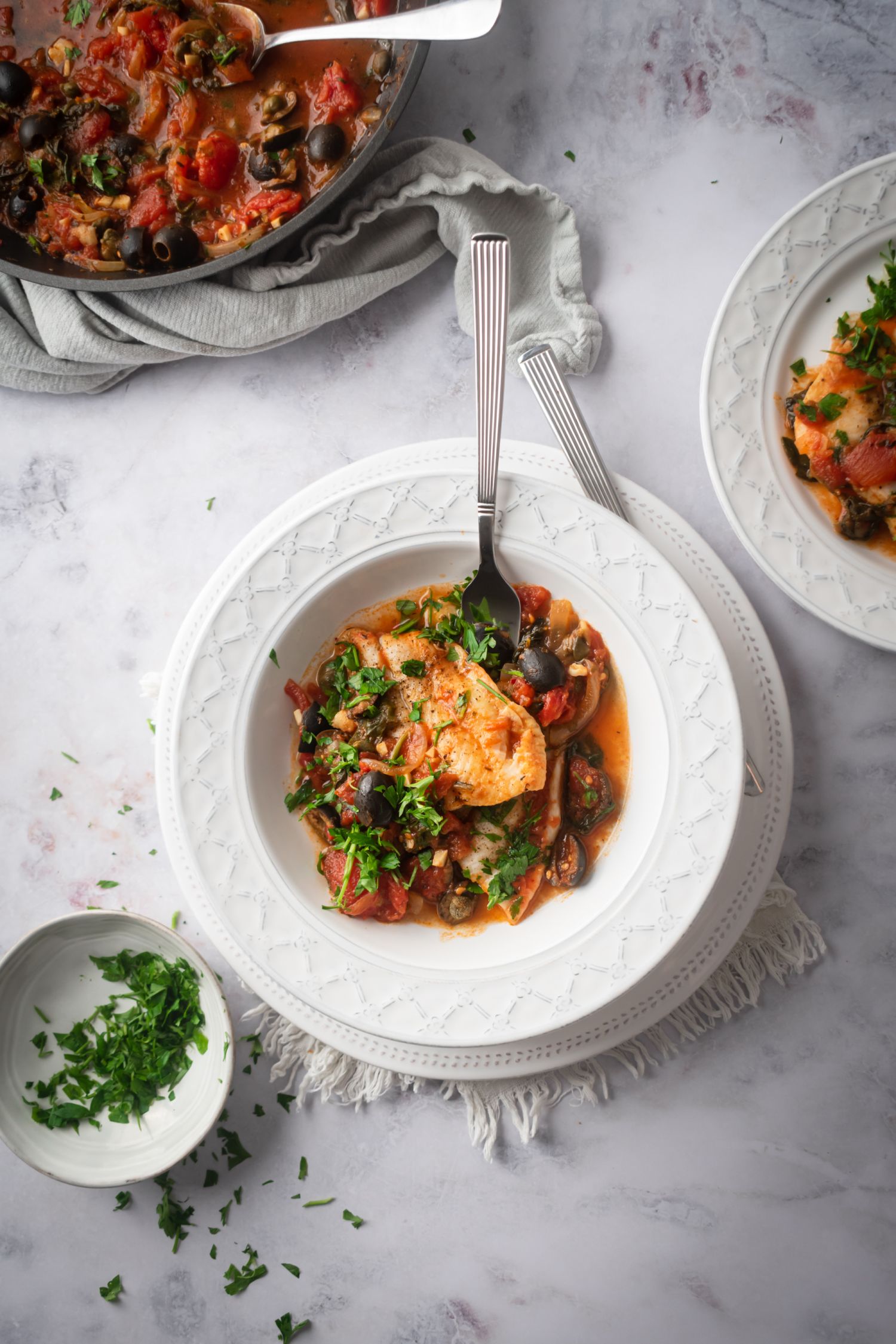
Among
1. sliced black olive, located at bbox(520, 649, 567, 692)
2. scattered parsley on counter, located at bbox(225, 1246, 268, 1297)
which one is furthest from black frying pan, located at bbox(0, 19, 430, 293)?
scattered parsley on counter, located at bbox(225, 1246, 268, 1297)

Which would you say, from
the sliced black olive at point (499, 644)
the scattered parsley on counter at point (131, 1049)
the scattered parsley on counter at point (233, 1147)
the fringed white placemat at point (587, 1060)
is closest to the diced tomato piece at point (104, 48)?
the sliced black olive at point (499, 644)

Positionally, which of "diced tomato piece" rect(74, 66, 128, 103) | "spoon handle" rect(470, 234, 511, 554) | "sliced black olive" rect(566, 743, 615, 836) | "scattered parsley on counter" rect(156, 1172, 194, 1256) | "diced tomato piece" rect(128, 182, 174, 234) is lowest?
"scattered parsley on counter" rect(156, 1172, 194, 1256)

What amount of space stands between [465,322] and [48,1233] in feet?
17.4

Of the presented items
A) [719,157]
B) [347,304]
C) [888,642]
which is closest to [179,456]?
[347,304]

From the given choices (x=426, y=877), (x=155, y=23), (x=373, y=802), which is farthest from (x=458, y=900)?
(x=155, y=23)

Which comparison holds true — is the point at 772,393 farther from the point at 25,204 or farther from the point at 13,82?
the point at 13,82

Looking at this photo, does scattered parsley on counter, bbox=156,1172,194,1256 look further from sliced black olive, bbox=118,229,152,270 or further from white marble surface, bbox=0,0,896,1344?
sliced black olive, bbox=118,229,152,270

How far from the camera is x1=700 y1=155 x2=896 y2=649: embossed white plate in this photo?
12.8 feet

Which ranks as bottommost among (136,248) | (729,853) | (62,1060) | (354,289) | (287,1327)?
(287,1327)

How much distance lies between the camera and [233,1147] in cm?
454

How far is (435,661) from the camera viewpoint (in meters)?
4.02

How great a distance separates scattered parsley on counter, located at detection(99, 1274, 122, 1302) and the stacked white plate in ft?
6.45

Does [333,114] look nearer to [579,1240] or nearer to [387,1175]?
[387,1175]

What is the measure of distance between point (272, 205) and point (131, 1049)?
4124 millimetres
